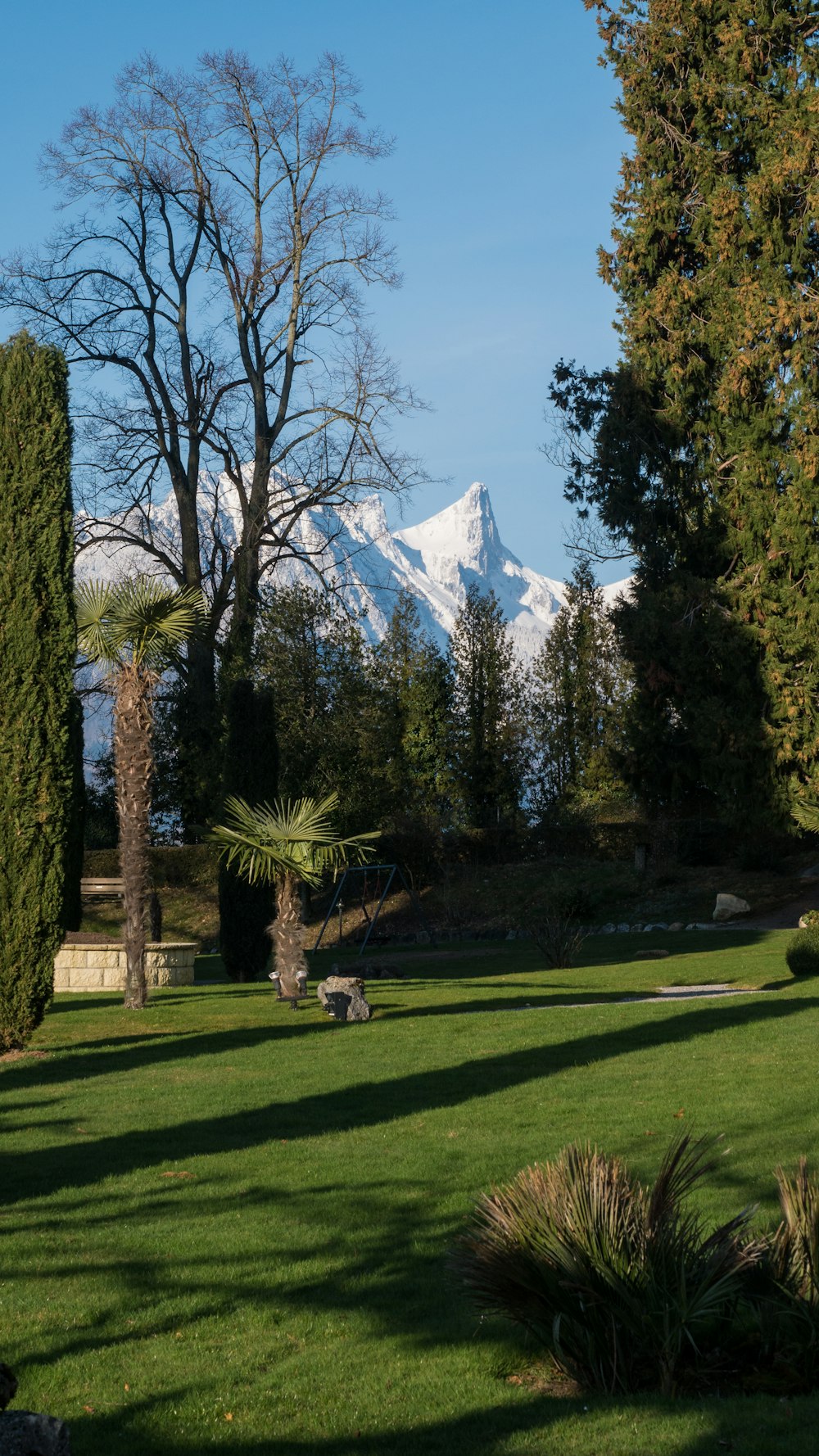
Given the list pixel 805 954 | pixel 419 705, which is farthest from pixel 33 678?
pixel 419 705

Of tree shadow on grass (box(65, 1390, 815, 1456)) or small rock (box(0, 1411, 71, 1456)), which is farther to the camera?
tree shadow on grass (box(65, 1390, 815, 1456))

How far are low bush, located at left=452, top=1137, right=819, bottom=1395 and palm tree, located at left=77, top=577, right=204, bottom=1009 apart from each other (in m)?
10.3

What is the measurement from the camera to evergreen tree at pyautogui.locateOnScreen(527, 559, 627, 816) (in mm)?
38750

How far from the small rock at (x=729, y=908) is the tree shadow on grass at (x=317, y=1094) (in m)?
12.7

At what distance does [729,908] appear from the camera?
83.4 ft

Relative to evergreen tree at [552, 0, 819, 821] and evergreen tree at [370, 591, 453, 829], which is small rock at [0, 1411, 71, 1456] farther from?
evergreen tree at [370, 591, 453, 829]

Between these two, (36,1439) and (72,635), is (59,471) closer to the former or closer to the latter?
(72,635)

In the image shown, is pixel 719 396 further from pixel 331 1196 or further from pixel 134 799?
pixel 331 1196

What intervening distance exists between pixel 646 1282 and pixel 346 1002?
963cm

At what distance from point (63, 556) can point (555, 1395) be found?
9413 mm

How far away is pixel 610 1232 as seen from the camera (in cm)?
382

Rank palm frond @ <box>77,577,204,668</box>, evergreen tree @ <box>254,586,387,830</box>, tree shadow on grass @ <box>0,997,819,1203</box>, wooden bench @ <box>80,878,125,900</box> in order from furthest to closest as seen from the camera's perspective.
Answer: evergreen tree @ <box>254,586,387,830</box> → wooden bench @ <box>80,878,125,900</box> → palm frond @ <box>77,577,204,668</box> → tree shadow on grass @ <box>0,997,819,1203</box>

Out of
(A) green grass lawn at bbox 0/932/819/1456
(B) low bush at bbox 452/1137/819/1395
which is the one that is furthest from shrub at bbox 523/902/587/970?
(B) low bush at bbox 452/1137/819/1395

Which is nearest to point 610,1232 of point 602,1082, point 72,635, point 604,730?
point 602,1082
